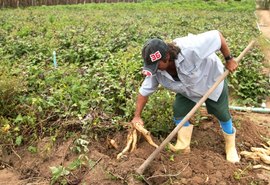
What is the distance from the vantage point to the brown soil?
3.32m

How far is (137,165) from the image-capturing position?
3.38 meters

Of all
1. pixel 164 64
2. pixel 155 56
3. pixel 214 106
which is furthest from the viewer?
pixel 214 106

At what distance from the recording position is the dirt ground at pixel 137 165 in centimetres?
331

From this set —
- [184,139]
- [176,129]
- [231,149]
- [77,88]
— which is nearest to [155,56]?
[176,129]

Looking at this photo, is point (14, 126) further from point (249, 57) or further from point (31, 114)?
point (249, 57)

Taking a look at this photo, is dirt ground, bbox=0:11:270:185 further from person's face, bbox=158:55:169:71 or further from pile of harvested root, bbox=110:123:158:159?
person's face, bbox=158:55:169:71

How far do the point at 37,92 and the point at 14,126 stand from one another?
2.88 ft

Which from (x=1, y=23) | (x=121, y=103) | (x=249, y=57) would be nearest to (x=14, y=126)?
(x=121, y=103)

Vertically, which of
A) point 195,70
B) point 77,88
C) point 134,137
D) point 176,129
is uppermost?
point 195,70

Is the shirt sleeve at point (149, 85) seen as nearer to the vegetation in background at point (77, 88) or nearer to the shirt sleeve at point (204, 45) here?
the shirt sleeve at point (204, 45)

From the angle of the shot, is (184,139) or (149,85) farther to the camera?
(184,139)

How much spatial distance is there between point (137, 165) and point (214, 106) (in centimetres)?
101

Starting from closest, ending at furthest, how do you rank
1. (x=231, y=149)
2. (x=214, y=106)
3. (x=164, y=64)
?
(x=164, y=64)
(x=214, y=106)
(x=231, y=149)

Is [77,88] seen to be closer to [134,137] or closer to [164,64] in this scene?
[134,137]
